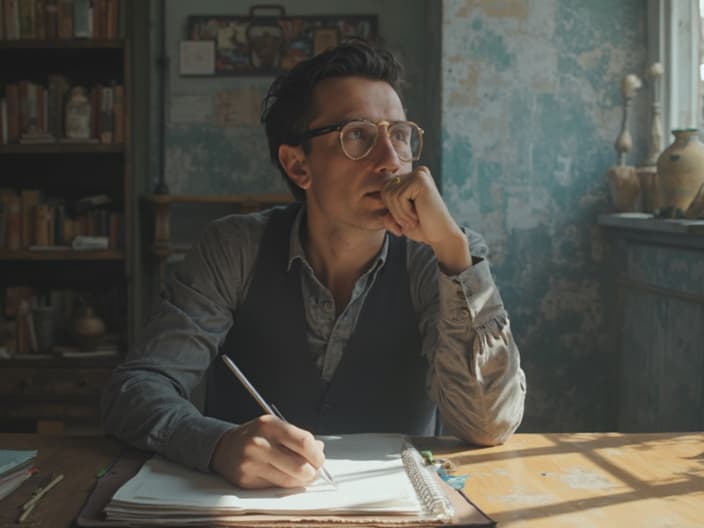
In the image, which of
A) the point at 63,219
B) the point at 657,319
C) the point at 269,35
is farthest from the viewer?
the point at 269,35

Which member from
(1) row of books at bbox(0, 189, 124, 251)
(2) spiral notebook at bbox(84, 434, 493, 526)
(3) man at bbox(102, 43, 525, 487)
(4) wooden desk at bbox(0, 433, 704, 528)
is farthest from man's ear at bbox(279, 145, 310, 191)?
(1) row of books at bbox(0, 189, 124, 251)

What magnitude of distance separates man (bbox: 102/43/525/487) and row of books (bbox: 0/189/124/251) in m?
2.48

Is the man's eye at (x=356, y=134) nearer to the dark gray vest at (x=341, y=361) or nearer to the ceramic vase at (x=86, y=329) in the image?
the dark gray vest at (x=341, y=361)

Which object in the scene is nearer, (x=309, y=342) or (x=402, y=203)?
(x=402, y=203)

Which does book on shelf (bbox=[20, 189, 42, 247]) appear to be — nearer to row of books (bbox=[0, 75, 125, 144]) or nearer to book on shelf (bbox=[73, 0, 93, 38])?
row of books (bbox=[0, 75, 125, 144])

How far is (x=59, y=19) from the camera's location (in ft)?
13.5

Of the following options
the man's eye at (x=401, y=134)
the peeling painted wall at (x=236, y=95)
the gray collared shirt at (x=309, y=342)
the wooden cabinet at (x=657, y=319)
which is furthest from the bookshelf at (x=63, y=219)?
the man's eye at (x=401, y=134)

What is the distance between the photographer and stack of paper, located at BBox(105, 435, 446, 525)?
103cm

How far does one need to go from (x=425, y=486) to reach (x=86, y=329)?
3.27 metres

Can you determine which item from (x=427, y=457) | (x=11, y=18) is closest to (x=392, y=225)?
(x=427, y=457)

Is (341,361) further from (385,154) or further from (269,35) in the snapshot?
(269,35)

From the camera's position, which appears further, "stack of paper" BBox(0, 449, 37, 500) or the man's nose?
the man's nose

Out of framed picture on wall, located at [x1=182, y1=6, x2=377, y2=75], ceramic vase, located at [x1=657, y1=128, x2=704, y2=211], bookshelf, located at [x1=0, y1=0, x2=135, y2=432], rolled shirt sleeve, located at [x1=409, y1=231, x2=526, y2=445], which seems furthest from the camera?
framed picture on wall, located at [x1=182, y1=6, x2=377, y2=75]

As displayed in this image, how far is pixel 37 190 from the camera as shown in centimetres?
425
